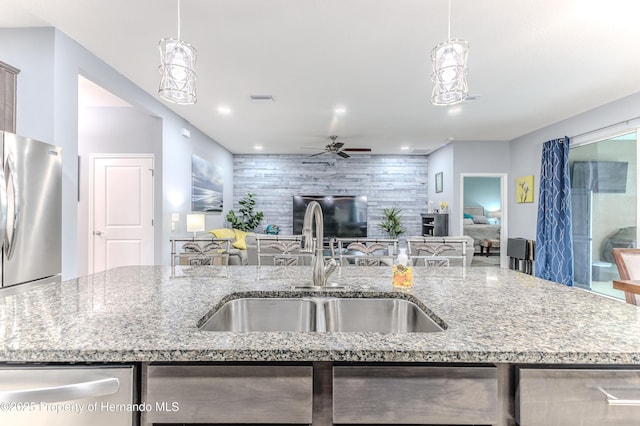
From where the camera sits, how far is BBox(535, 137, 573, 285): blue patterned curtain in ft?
16.2

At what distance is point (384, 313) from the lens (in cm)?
125

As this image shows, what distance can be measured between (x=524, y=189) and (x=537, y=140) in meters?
0.89

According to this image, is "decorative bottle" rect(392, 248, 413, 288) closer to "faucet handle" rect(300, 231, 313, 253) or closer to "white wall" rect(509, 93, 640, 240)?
"faucet handle" rect(300, 231, 313, 253)

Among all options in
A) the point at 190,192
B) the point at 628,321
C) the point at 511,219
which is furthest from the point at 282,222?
the point at 628,321

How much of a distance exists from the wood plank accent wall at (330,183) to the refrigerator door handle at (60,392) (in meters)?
7.25

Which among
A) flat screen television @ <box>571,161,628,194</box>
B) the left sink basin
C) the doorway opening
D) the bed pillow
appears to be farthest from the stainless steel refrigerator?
the bed pillow

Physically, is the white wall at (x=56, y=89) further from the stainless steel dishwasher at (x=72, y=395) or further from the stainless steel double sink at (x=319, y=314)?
the stainless steel dishwasher at (x=72, y=395)

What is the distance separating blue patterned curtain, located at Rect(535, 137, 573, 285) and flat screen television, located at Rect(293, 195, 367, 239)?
356 centimetres

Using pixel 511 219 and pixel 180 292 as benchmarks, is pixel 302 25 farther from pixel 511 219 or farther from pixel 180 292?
pixel 511 219

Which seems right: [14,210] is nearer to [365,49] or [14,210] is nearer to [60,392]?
[60,392]

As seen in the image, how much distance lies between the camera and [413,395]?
71 cm

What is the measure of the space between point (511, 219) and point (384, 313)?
6260 mm

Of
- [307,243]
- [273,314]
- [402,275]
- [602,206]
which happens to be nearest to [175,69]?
[307,243]

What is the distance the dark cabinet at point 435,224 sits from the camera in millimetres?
6555
